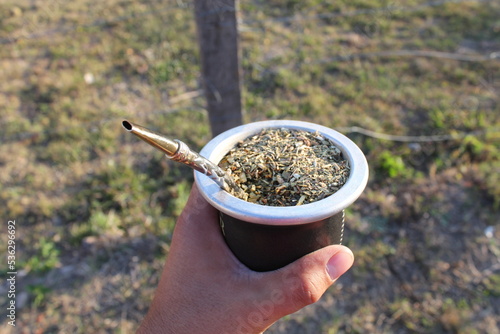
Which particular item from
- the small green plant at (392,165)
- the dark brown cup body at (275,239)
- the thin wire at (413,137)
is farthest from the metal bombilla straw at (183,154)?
the thin wire at (413,137)

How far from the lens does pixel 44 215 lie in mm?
2609

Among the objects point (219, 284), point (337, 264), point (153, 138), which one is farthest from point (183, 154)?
point (337, 264)

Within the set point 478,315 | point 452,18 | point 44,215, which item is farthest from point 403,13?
point 44,215

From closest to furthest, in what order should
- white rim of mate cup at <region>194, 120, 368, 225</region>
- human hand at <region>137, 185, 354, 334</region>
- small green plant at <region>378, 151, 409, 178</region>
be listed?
white rim of mate cup at <region>194, 120, 368, 225</region> → human hand at <region>137, 185, 354, 334</region> → small green plant at <region>378, 151, 409, 178</region>

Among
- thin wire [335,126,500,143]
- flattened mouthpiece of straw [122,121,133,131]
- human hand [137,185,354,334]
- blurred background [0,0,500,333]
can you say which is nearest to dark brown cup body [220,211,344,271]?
human hand [137,185,354,334]

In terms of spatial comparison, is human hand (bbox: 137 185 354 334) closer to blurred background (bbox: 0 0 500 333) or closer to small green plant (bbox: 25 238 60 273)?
blurred background (bbox: 0 0 500 333)

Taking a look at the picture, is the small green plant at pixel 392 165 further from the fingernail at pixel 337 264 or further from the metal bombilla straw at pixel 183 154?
the metal bombilla straw at pixel 183 154

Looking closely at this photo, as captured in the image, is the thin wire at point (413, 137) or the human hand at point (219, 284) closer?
the human hand at point (219, 284)

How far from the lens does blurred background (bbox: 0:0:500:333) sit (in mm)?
2197

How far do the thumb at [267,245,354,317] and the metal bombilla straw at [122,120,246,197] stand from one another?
0.25m

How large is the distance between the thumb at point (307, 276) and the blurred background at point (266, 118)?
1.11m

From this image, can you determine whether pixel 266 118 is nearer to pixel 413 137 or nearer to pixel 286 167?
pixel 413 137

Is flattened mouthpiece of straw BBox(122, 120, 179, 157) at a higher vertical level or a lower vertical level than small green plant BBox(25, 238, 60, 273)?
higher

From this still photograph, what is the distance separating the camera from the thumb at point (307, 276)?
1.05m
